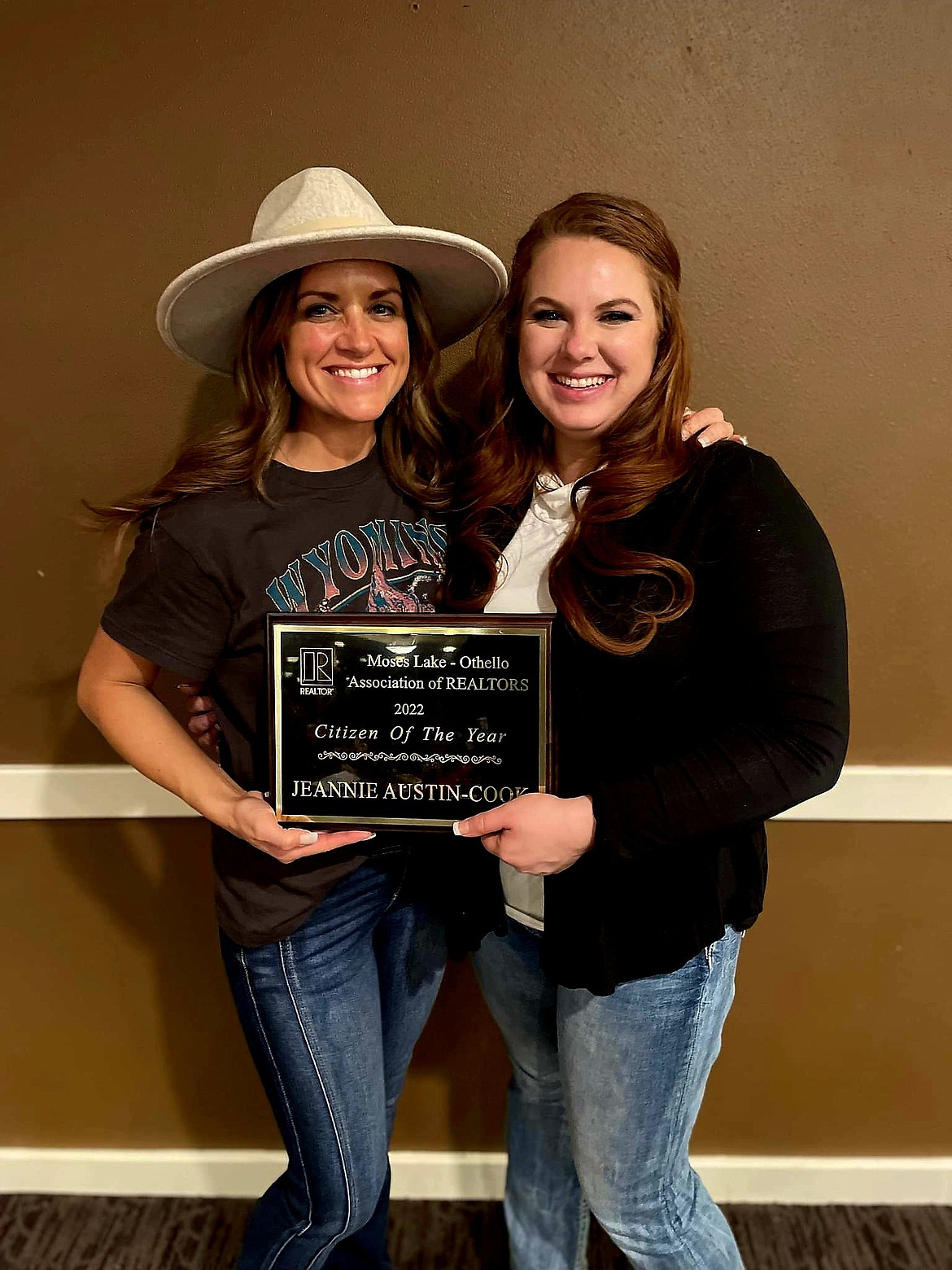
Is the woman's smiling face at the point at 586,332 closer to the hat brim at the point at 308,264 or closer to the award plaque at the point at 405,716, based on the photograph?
the hat brim at the point at 308,264

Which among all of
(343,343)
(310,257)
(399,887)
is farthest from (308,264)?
(399,887)

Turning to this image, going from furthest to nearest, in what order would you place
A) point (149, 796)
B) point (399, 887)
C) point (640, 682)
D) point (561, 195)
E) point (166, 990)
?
point (166, 990)
point (149, 796)
point (561, 195)
point (399, 887)
point (640, 682)

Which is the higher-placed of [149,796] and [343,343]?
[343,343]

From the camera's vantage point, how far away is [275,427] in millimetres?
1291

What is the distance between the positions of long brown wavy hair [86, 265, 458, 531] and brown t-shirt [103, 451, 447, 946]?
3 cm

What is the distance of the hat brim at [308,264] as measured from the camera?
1211 mm

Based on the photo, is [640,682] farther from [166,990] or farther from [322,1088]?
[166,990]

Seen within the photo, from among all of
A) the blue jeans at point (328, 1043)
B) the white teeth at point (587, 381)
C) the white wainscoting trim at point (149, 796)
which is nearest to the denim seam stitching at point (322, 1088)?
the blue jeans at point (328, 1043)

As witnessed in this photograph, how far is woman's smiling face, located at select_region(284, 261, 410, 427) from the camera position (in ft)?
4.06

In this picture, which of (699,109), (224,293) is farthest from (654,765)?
(699,109)

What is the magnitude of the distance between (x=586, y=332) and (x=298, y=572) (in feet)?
1.68

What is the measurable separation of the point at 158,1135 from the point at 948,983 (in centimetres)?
178

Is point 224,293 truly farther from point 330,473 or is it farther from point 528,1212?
point 528,1212

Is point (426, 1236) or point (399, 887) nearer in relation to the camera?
point (399, 887)
